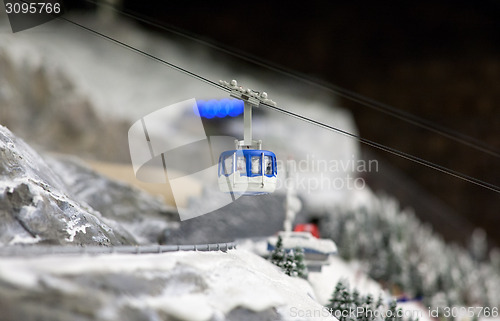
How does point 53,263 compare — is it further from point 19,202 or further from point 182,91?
point 182,91

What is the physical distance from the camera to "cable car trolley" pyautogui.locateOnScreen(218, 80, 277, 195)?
9.12 metres

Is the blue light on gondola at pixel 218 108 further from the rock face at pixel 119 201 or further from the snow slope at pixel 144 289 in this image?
the snow slope at pixel 144 289

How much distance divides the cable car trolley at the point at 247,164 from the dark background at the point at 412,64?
12200 mm

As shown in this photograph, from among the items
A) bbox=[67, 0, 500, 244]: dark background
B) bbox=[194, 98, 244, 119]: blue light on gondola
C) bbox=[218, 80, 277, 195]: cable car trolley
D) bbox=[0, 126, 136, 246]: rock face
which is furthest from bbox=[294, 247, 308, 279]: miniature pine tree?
bbox=[67, 0, 500, 244]: dark background

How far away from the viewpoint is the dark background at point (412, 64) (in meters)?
Result: 21.5

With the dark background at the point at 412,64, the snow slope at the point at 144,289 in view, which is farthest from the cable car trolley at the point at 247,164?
the dark background at the point at 412,64

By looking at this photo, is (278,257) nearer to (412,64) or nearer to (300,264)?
(300,264)

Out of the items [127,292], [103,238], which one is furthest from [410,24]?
[127,292]

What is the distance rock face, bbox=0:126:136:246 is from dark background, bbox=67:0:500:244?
1346 cm

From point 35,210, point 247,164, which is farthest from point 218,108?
point 35,210

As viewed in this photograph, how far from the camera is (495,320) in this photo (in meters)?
17.3

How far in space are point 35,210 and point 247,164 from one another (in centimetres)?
372

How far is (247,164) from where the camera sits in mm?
9117

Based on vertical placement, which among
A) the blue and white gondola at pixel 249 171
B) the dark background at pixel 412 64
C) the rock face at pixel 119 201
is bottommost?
the blue and white gondola at pixel 249 171
